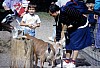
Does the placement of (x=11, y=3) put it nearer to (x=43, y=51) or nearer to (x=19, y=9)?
(x=19, y=9)

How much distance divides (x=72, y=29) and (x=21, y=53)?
170 centimetres

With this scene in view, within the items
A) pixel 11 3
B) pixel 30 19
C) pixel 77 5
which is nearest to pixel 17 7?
pixel 11 3

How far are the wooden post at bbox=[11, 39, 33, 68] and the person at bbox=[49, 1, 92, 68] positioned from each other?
50.0 inches

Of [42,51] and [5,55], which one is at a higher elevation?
[42,51]

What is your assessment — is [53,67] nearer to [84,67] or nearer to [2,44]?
[84,67]

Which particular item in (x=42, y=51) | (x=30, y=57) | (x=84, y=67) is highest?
(x=30, y=57)

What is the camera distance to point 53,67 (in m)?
6.59

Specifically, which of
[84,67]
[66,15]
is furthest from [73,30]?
[84,67]

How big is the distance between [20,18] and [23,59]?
9.52 feet

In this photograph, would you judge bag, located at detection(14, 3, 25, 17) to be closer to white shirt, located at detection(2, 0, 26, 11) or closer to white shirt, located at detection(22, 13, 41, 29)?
white shirt, located at detection(2, 0, 26, 11)

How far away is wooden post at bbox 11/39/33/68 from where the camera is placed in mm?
4746

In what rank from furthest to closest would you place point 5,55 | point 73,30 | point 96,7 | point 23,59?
point 5,55 < point 96,7 < point 73,30 < point 23,59

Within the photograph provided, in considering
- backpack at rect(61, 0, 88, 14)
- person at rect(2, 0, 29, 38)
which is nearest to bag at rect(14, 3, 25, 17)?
person at rect(2, 0, 29, 38)

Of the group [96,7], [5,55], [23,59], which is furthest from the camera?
[5,55]
